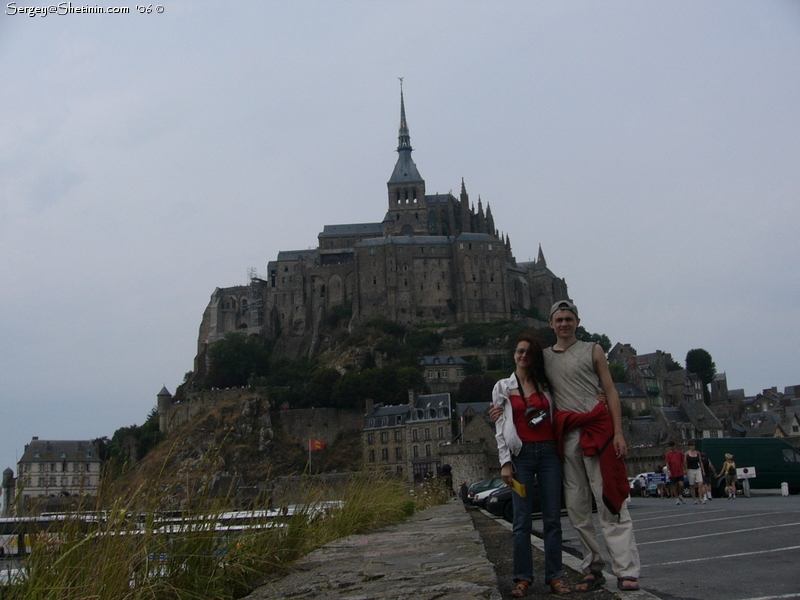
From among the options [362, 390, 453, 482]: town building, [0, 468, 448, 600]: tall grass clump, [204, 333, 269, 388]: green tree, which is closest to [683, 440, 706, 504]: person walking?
[0, 468, 448, 600]: tall grass clump

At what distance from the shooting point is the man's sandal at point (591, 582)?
4.98 meters

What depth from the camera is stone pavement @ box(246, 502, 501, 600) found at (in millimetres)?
4156

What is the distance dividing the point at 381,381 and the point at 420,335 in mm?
14815

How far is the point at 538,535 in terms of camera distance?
10125 millimetres

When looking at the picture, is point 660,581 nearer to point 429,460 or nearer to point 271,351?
point 429,460

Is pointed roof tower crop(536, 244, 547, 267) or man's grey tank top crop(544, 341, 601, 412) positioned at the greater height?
pointed roof tower crop(536, 244, 547, 267)

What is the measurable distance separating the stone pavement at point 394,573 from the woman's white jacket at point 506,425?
69 centimetres

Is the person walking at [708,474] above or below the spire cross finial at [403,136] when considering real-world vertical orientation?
below

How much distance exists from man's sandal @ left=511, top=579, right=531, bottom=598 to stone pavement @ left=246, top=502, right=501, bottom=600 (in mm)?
216

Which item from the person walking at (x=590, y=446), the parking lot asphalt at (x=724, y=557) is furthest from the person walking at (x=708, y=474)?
the person walking at (x=590, y=446)

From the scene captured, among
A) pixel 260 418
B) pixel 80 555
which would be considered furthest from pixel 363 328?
pixel 80 555

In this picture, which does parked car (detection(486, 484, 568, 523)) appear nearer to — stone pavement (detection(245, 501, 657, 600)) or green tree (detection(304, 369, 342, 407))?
stone pavement (detection(245, 501, 657, 600))

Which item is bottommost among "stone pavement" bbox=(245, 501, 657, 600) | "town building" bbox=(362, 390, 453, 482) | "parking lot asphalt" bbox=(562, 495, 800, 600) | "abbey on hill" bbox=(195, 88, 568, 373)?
"parking lot asphalt" bbox=(562, 495, 800, 600)

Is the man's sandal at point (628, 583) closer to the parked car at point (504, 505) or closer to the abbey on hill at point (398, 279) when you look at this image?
the parked car at point (504, 505)
